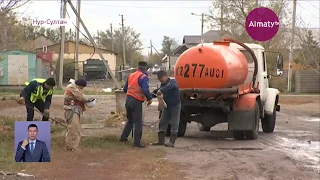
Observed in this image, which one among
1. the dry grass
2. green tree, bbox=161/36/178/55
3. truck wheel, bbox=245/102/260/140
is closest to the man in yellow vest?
the dry grass

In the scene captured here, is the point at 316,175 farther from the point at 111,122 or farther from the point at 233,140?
the point at 111,122

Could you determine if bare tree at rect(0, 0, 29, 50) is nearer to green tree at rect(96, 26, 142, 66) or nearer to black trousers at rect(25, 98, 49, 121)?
black trousers at rect(25, 98, 49, 121)

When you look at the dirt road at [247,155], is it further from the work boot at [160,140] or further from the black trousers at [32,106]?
the black trousers at [32,106]

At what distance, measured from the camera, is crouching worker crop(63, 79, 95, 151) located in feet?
31.3

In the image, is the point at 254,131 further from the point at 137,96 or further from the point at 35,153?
the point at 35,153

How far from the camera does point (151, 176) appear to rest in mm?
8016

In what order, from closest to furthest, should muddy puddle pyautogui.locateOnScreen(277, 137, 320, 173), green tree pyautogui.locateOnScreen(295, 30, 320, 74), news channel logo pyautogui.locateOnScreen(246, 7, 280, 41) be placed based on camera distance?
muddy puddle pyautogui.locateOnScreen(277, 137, 320, 173) → green tree pyautogui.locateOnScreen(295, 30, 320, 74) → news channel logo pyautogui.locateOnScreen(246, 7, 280, 41)

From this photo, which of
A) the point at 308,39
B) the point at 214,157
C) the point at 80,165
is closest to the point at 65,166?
the point at 80,165

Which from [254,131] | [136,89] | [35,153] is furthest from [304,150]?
[35,153]

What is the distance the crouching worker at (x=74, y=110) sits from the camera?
376 inches

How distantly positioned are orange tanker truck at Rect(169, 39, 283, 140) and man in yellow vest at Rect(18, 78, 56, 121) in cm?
324

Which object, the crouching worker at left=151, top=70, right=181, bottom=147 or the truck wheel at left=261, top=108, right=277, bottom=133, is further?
the truck wheel at left=261, top=108, right=277, bottom=133

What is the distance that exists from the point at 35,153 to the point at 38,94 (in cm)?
594

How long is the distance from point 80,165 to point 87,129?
15.6 feet
